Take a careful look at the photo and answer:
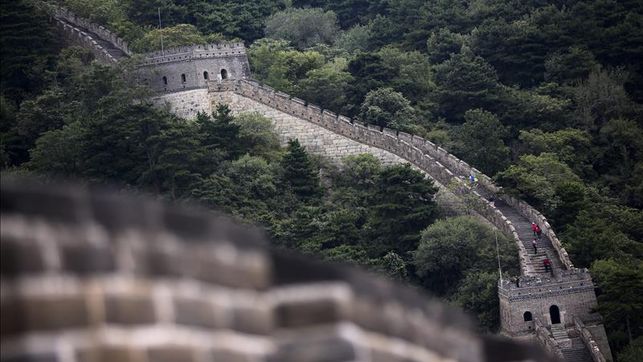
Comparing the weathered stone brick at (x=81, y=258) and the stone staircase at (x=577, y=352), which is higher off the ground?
the weathered stone brick at (x=81, y=258)

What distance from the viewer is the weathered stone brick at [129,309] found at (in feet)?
14.4

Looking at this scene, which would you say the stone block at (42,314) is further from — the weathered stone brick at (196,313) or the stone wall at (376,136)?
the stone wall at (376,136)

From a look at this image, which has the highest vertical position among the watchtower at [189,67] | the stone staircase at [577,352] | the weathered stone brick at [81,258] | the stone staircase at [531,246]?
the watchtower at [189,67]

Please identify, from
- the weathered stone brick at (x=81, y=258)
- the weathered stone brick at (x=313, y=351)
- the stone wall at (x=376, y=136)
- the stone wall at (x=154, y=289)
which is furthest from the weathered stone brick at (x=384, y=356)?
the stone wall at (x=376, y=136)

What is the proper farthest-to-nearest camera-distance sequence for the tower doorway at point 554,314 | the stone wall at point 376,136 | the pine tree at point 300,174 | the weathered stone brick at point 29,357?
1. the pine tree at point 300,174
2. the stone wall at point 376,136
3. the tower doorway at point 554,314
4. the weathered stone brick at point 29,357

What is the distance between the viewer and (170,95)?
62125 millimetres

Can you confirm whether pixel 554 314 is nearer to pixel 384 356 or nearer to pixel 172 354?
pixel 384 356

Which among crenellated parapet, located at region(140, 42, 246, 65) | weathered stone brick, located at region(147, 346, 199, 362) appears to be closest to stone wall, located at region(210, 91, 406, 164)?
crenellated parapet, located at region(140, 42, 246, 65)

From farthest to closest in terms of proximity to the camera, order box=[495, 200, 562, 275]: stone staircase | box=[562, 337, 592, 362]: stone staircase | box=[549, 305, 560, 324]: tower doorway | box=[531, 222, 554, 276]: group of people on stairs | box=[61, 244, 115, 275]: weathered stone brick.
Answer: box=[495, 200, 562, 275]: stone staircase < box=[531, 222, 554, 276]: group of people on stairs < box=[549, 305, 560, 324]: tower doorway < box=[562, 337, 592, 362]: stone staircase < box=[61, 244, 115, 275]: weathered stone brick

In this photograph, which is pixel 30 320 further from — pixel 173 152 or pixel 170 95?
pixel 170 95

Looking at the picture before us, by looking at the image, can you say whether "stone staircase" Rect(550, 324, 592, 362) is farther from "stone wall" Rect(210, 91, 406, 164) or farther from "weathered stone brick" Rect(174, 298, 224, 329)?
"weathered stone brick" Rect(174, 298, 224, 329)

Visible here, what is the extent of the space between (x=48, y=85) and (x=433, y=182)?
17.3 metres

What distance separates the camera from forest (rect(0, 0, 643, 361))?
51281 millimetres

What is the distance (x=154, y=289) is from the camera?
4457mm
